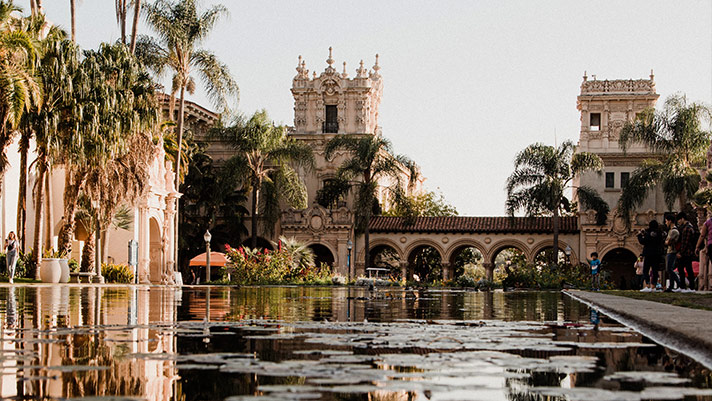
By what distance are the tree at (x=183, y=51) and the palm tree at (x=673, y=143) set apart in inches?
870

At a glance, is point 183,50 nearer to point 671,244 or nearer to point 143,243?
point 143,243

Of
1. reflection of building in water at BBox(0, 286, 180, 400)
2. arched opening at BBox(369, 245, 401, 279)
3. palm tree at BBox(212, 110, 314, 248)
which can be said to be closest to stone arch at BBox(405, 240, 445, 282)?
arched opening at BBox(369, 245, 401, 279)

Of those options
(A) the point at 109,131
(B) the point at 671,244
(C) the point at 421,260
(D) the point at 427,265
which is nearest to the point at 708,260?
(B) the point at 671,244

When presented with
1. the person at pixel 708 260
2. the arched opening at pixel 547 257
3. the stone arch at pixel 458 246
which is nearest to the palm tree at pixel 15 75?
the person at pixel 708 260

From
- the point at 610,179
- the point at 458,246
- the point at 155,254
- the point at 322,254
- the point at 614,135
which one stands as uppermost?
the point at 614,135

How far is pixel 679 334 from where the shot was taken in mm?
6375

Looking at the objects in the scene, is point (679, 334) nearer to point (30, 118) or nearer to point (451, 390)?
point (451, 390)

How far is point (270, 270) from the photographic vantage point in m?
46.1

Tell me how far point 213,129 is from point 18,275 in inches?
1043

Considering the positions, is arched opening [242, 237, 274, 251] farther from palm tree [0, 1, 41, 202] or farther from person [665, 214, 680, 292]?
person [665, 214, 680, 292]

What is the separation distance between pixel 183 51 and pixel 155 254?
9497 mm

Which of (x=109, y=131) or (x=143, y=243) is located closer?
(x=109, y=131)

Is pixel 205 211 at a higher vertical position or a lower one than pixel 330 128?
lower

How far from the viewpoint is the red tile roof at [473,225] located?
58156mm
